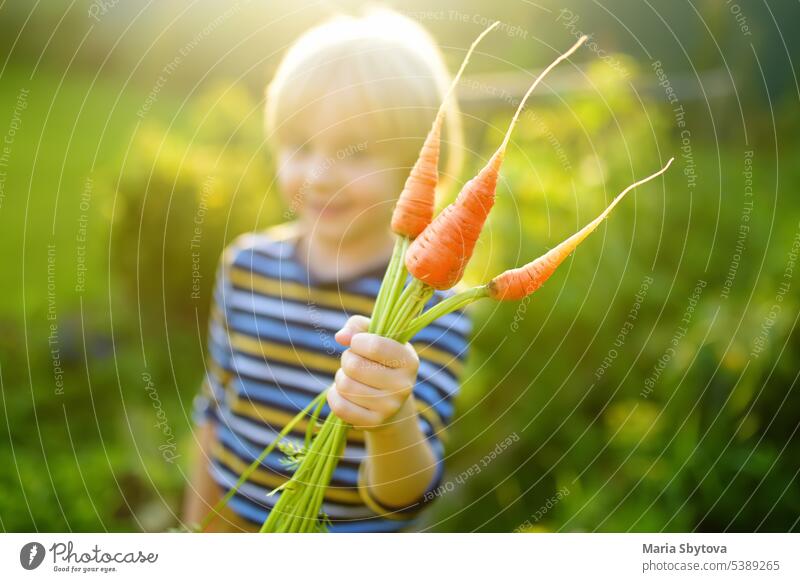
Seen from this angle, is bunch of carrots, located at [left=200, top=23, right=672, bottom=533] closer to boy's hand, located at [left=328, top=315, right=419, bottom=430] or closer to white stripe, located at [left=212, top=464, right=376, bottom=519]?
boy's hand, located at [left=328, top=315, right=419, bottom=430]

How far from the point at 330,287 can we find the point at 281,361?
114 mm

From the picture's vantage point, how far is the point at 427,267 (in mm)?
613

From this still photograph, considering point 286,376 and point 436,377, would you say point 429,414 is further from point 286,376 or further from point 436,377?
point 286,376

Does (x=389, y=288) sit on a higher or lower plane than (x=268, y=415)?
higher

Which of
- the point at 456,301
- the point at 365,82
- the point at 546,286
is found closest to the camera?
the point at 456,301

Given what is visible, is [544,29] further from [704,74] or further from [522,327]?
Result: [522,327]

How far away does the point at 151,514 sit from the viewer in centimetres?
140

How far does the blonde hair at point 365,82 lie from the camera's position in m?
0.89

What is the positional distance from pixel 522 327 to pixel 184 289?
73cm

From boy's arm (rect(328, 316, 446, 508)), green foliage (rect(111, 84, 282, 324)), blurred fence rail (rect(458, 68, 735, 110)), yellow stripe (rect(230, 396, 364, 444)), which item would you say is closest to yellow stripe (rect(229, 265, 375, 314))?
yellow stripe (rect(230, 396, 364, 444))

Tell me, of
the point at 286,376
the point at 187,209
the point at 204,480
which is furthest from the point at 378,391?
the point at 187,209

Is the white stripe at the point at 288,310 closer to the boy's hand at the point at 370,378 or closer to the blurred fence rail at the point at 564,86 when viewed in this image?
the boy's hand at the point at 370,378

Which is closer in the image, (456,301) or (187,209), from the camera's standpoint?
(456,301)
